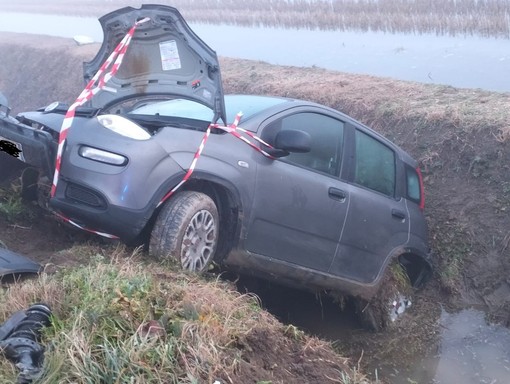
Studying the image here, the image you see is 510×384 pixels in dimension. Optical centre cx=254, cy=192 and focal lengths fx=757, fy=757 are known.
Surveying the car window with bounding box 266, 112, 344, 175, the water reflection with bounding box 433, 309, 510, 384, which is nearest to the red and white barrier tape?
the car window with bounding box 266, 112, 344, 175

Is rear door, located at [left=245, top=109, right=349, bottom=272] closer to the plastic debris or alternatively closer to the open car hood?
the open car hood

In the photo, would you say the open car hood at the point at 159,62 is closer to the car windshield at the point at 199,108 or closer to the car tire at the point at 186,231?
the car windshield at the point at 199,108

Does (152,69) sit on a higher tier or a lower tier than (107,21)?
lower

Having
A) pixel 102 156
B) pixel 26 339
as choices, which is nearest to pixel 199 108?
pixel 102 156

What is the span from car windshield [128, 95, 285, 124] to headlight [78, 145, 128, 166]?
0.88 meters

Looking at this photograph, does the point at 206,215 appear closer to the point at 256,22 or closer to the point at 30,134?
the point at 30,134

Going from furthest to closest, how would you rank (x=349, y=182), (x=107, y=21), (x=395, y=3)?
(x=395, y=3) → (x=349, y=182) → (x=107, y=21)

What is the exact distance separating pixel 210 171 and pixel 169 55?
3.10 ft

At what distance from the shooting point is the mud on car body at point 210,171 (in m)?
4.86

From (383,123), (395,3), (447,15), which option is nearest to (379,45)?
(447,15)

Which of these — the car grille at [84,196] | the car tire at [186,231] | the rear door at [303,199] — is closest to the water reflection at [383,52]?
the rear door at [303,199]

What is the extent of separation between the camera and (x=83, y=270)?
4270mm

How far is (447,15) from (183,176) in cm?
1403

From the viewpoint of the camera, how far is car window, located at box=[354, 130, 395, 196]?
256 inches
